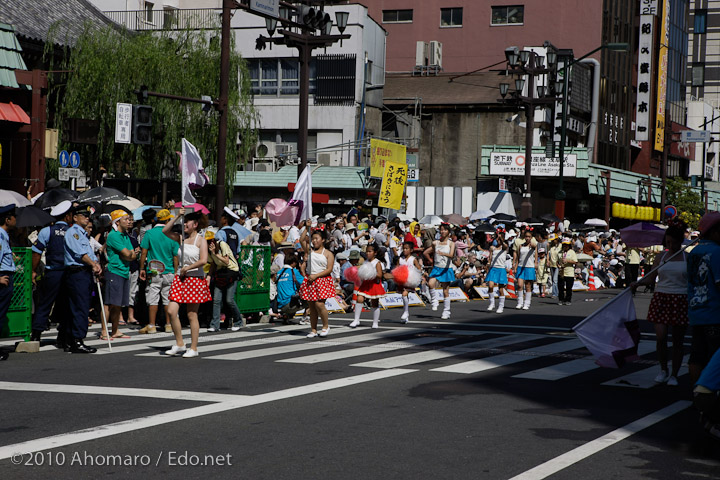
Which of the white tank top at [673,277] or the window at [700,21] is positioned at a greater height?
the window at [700,21]

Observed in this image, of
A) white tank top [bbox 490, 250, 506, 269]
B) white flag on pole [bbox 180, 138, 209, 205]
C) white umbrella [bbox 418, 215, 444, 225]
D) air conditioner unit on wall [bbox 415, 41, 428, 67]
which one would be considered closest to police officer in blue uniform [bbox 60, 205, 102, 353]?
white flag on pole [bbox 180, 138, 209, 205]

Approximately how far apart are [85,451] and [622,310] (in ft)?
19.8

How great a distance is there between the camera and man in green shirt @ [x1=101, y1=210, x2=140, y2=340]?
15039 mm

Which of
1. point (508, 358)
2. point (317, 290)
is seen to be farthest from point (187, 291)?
point (508, 358)

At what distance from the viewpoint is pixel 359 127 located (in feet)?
160

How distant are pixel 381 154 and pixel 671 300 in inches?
1212

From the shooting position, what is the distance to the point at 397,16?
6500cm

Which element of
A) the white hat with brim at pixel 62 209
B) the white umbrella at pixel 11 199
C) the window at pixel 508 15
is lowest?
the white hat with brim at pixel 62 209

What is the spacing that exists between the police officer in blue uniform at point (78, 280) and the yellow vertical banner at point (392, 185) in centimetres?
1976

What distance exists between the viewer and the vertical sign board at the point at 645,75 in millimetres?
65375

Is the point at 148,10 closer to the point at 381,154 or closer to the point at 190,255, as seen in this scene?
the point at 381,154

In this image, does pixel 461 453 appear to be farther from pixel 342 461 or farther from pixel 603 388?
pixel 603 388

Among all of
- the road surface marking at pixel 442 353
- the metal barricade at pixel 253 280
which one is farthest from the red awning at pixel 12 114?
the road surface marking at pixel 442 353

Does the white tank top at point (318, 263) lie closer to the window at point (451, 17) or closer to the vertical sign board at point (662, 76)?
the window at point (451, 17)
